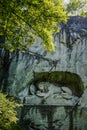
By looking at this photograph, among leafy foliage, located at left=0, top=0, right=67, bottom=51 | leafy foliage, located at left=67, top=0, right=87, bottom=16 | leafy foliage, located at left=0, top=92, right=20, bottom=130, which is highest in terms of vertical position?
leafy foliage, located at left=67, top=0, right=87, bottom=16

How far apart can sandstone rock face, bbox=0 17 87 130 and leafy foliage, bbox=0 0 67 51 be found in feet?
13.6

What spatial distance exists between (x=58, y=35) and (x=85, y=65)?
6.22 ft

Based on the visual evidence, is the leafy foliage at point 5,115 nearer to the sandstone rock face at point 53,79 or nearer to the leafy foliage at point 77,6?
the sandstone rock face at point 53,79

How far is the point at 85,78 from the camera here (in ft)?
41.2

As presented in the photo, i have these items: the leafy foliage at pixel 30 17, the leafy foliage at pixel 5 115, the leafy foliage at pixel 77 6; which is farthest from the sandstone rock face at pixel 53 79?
the leafy foliage at pixel 77 6

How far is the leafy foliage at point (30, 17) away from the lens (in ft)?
25.5

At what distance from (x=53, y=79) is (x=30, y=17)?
5.45 meters

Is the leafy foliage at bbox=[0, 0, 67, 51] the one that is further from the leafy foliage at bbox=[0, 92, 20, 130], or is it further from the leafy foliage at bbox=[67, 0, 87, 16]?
the leafy foliage at bbox=[67, 0, 87, 16]

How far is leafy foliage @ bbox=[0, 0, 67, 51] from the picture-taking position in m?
7.77

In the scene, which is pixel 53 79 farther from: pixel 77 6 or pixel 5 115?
pixel 77 6

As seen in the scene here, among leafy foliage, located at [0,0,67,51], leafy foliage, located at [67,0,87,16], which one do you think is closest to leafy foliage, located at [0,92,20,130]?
leafy foliage, located at [0,0,67,51]

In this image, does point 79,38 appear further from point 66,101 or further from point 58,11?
point 58,11

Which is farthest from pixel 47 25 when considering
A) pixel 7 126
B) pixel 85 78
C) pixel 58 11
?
pixel 85 78

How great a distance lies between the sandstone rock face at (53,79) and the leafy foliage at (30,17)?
13.6 feet
